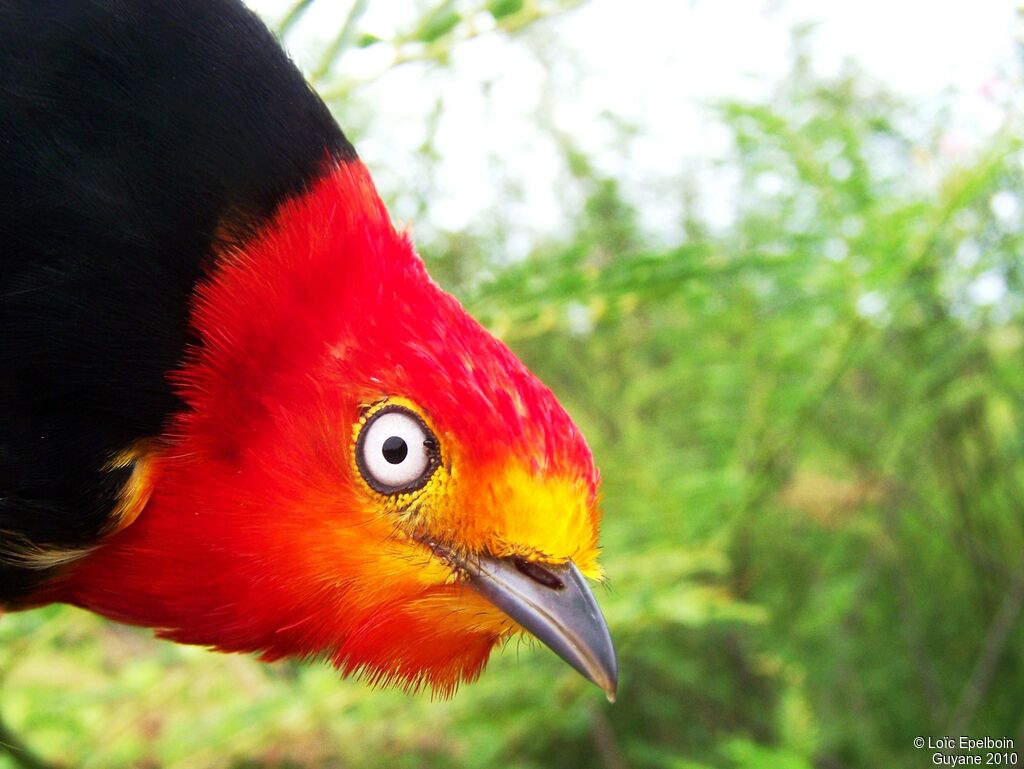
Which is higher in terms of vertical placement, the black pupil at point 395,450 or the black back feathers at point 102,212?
the black back feathers at point 102,212

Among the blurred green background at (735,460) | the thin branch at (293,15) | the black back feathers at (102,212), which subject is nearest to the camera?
the black back feathers at (102,212)

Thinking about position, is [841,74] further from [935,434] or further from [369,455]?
[369,455]

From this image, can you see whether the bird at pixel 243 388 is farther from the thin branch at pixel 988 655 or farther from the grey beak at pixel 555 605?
the thin branch at pixel 988 655

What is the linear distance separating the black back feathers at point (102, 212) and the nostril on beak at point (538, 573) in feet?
1.09

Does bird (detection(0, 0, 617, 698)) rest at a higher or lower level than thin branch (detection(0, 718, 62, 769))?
higher

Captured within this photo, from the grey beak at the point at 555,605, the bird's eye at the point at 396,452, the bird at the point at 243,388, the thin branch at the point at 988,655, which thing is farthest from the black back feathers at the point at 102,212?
the thin branch at the point at 988,655

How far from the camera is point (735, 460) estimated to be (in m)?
2.01

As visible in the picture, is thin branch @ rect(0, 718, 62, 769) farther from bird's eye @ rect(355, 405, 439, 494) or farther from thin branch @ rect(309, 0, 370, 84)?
thin branch @ rect(309, 0, 370, 84)

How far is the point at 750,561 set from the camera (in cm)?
253

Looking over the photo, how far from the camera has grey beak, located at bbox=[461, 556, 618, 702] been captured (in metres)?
0.79

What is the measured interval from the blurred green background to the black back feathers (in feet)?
0.89

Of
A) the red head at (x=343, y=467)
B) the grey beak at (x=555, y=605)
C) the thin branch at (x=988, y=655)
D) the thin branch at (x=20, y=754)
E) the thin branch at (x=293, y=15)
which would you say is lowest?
the thin branch at (x=988, y=655)

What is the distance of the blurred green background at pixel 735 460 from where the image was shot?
1482 mm

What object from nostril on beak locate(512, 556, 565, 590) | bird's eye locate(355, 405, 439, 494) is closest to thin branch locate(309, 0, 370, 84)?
bird's eye locate(355, 405, 439, 494)
